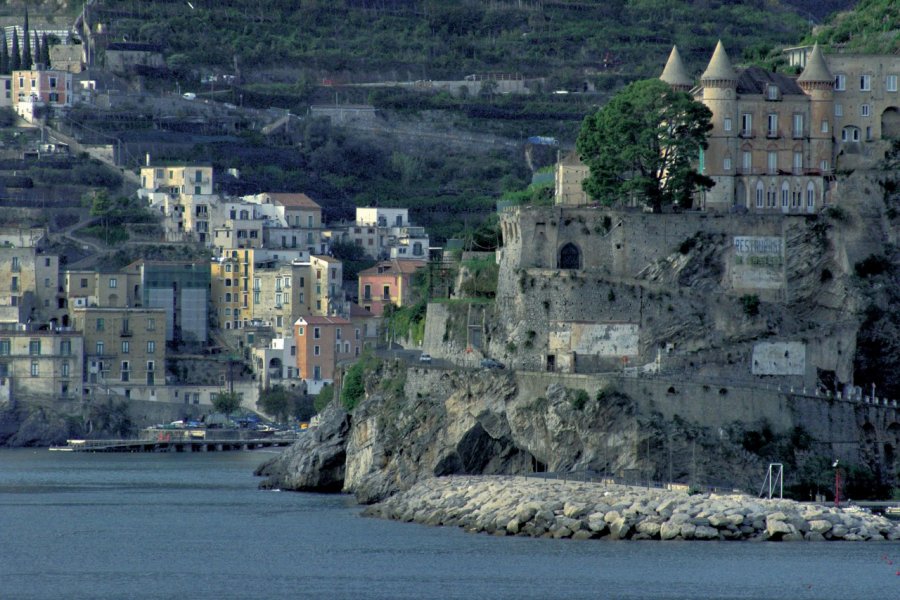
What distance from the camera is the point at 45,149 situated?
15412cm

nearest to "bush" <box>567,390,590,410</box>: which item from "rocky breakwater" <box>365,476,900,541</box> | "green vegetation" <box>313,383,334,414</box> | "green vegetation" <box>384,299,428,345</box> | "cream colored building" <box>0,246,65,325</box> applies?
"rocky breakwater" <box>365,476,900,541</box>

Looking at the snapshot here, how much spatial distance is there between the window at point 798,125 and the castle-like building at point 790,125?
3 cm

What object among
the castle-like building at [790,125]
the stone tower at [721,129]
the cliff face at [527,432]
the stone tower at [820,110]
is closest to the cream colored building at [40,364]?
the cliff face at [527,432]

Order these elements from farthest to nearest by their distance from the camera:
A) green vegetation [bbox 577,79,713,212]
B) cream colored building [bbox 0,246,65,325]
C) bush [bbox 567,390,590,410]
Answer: cream colored building [bbox 0,246,65,325], green vegetation [bbox 577,79,713,212], bush [bbox 567,390,590,410]

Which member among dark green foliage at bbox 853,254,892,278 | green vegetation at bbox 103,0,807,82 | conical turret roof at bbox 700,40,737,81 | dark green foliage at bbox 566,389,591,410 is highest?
green vegetation at bbox 103,0,807,82

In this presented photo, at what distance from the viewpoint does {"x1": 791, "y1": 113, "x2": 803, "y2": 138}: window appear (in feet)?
308

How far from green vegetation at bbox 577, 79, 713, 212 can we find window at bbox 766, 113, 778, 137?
2253 millimetres

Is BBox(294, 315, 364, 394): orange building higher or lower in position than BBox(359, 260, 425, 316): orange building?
lower

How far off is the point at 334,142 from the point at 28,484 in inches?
2591

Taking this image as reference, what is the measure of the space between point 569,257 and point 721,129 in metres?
6.57

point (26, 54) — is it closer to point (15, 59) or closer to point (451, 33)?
point (15, 59)

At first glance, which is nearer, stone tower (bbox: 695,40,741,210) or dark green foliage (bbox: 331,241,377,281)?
stone tower (bbox: 695,40,741,210)

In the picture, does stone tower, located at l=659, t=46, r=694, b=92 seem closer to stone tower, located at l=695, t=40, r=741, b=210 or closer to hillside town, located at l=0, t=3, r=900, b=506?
hillside town, located at l=0, t=3, r=900, b=506

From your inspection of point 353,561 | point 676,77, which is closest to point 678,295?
point 676,77
